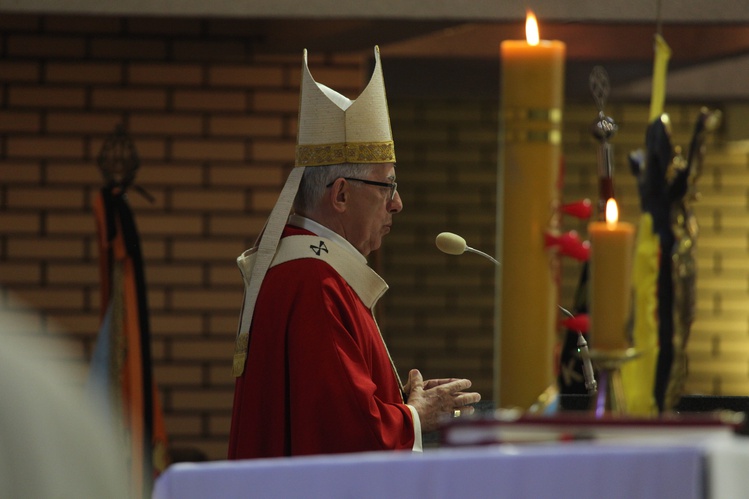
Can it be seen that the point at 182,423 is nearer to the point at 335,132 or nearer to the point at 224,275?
the point at 224,275

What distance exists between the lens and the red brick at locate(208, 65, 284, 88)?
5875mm

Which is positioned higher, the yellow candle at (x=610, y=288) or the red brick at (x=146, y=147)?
the red brick at (x=146, y=147)

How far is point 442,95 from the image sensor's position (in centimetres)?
711

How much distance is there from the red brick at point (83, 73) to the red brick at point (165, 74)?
77 millimetres

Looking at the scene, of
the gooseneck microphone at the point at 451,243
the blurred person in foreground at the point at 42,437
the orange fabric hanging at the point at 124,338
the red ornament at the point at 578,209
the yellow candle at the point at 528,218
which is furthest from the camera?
the orange fabric hanging at the point at 124,338

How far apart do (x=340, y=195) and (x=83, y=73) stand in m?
2.90

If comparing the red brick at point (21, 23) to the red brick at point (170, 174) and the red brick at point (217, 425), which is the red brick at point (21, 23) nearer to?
the red brick at point (170, 174)

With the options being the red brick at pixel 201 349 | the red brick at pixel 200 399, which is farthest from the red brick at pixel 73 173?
the red brick at pixel 200 399

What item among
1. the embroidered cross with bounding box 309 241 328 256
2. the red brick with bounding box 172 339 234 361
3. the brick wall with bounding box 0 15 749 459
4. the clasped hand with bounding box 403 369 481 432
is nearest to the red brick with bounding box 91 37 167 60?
the brick wall with bounding box 0 15 749 459

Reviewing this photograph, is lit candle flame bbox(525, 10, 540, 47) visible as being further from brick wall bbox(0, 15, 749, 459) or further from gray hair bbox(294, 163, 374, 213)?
brick wall bbox(0, 15, 749, 459)

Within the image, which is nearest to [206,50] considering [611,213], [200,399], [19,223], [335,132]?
[19,223]

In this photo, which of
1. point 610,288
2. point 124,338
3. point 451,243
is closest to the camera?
point 610,288

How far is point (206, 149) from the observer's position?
5910mm

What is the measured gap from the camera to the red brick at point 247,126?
5.90 meters
